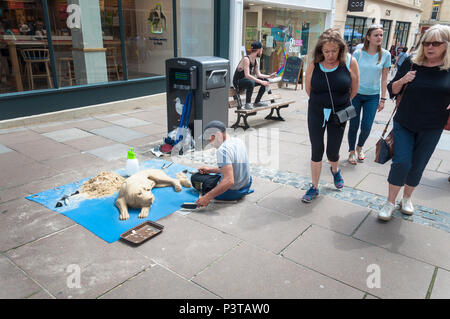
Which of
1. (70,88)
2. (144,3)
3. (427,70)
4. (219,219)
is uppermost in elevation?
(144,3)

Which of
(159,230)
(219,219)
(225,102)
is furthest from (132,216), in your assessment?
(225,102)

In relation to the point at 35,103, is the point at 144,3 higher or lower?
higher

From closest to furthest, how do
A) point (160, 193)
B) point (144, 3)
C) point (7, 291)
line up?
point (7, 291), point (160, 193), point (144, 3)

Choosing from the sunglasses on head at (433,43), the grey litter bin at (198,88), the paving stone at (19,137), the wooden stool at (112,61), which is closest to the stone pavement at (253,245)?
the paving stone at (19,137)

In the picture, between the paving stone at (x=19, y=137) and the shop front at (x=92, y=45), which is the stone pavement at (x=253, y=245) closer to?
the paving stone at (x=19, y=137)

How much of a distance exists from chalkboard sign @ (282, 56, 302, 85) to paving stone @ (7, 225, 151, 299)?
35.9ft

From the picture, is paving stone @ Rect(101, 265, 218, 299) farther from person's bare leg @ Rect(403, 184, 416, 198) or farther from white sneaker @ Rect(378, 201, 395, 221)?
person's bare leg @ Rect(403, 184, 416, 198)

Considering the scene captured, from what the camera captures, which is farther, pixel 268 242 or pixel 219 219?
pixel 219 219

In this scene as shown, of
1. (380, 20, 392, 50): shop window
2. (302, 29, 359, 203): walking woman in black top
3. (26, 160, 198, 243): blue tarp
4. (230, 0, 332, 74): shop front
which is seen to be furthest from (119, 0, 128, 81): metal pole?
(380, 20, 392, 50): shop window

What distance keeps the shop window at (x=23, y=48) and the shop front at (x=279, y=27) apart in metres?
5.70

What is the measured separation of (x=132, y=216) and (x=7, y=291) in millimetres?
1345

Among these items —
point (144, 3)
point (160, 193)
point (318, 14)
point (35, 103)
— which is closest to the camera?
point (160, 193)
